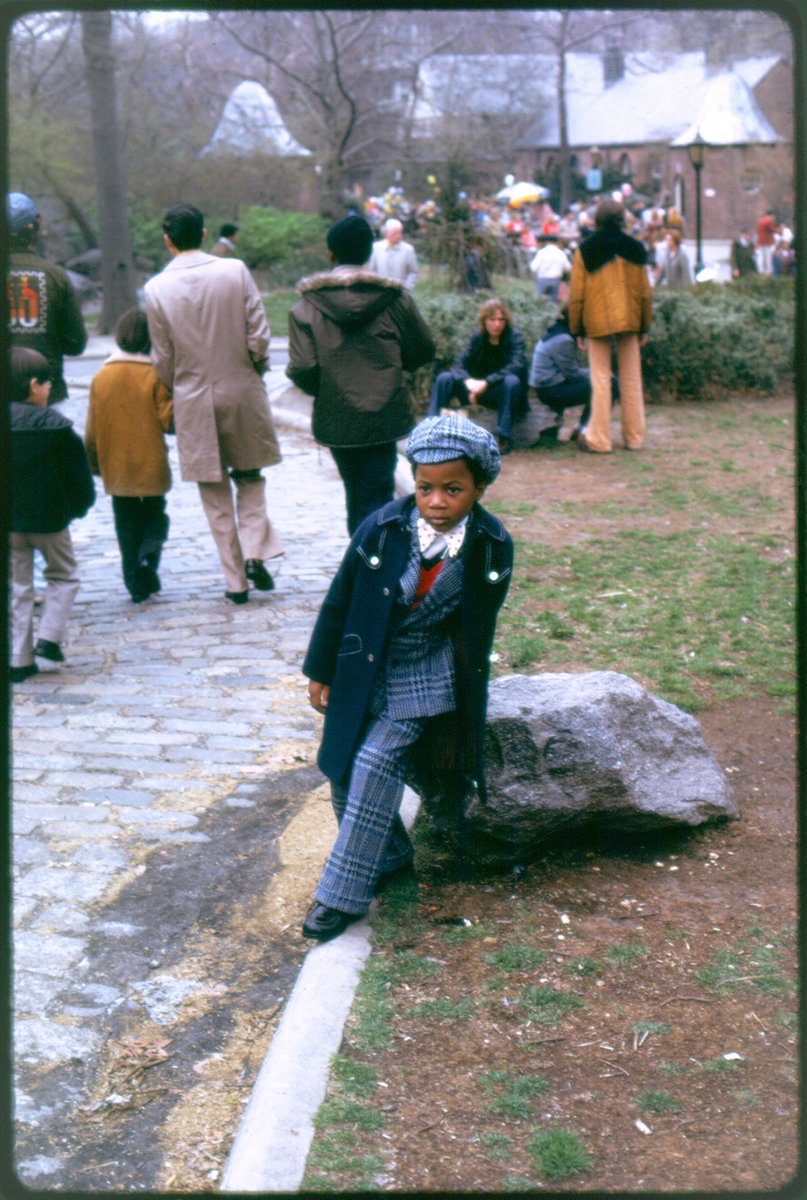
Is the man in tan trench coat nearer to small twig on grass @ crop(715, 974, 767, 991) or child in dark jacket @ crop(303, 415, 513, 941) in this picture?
child in dark jacket @ crop(303, 415, 513, 941)

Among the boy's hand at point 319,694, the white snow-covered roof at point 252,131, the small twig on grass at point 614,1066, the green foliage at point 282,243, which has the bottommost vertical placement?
the small twig on grass at point 614,1066

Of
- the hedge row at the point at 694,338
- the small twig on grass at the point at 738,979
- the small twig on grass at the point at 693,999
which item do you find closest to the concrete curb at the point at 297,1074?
the small twig on grass at the point at 693,999

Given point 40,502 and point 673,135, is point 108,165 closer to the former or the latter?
point 40,502

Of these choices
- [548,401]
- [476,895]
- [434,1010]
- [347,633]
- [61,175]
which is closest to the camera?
[434,1010]

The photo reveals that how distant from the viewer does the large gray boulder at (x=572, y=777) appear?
4434mm

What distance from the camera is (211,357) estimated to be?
7434mm

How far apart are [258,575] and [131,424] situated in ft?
3.56

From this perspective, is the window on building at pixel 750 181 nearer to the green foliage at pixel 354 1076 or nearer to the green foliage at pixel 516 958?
the green foliage at pixel 516 958

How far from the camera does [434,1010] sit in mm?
3725

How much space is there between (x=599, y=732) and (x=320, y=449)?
8.71m

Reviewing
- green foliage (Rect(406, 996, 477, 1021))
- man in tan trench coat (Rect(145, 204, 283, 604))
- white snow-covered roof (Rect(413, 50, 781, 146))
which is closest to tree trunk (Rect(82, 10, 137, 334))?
man in tan trench coat (Rect(145, 204, 283, 604))

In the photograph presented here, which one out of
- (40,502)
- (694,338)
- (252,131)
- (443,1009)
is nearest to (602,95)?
(252,131)

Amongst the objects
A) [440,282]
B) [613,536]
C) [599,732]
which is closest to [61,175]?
[440,282]

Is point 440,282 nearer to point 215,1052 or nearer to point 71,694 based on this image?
point 71,694
